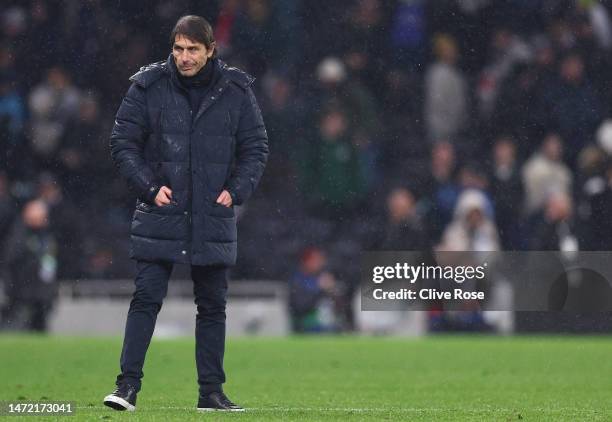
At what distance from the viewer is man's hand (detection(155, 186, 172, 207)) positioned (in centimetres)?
788

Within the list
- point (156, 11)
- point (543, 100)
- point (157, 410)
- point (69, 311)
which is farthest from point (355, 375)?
point (156, 11)

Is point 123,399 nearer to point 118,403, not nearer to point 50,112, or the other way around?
point 118,403

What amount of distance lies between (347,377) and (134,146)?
4191 millimetres

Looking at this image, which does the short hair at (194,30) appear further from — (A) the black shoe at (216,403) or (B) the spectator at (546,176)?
(B) the spectator at (546,176)

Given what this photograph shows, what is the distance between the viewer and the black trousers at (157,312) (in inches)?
312

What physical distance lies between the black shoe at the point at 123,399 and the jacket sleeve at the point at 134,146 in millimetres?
830

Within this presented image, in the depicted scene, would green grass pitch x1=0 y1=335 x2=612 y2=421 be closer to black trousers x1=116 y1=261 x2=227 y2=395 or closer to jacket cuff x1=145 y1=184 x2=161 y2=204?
black trousers x1=116 y1=261 x2=227 y2=395

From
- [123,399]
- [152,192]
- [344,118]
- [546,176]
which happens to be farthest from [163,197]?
[344,118]

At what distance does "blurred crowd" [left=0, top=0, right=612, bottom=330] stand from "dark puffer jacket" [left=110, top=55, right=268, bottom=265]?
9782mm

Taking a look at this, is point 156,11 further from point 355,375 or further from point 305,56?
point 355,375

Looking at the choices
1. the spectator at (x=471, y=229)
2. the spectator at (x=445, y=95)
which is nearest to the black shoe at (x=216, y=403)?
the spectator at (x=471, y=229)

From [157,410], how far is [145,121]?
4.40ft

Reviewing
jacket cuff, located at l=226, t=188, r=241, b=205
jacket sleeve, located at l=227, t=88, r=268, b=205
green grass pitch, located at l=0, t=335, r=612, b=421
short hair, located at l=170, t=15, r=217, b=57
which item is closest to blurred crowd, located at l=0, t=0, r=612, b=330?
green grass pitch, located at l=0, t=335, r=612, b=421

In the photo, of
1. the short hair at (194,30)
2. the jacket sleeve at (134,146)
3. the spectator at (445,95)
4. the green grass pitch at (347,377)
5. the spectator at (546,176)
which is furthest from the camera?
the spectator at (445,95)
